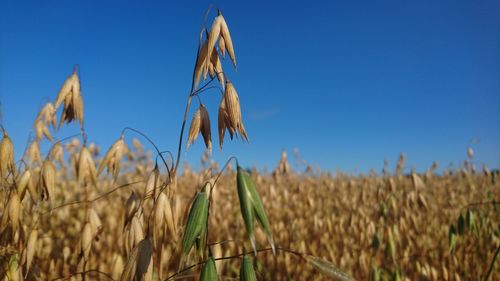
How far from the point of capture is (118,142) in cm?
167

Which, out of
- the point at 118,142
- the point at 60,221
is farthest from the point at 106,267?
the point at 60,221

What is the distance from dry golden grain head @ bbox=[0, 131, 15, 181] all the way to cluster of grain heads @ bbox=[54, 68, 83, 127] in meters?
0.28

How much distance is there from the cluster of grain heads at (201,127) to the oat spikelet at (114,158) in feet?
1.66

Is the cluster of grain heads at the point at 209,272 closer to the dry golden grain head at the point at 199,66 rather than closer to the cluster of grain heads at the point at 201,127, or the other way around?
the cluster of grain heads at the point at 201,127

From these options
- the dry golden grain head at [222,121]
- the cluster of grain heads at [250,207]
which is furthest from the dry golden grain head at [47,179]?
the cluster of grain heads at [250,207]

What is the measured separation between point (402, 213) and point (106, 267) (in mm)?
2768

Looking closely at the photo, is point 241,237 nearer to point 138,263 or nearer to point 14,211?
point 14,211

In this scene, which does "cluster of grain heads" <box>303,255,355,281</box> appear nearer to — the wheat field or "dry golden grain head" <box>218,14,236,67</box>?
the wheat field

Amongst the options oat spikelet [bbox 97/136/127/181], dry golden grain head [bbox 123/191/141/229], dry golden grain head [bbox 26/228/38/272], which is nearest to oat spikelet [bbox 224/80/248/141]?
dry golden grain head [bbox 123/191/141/229]

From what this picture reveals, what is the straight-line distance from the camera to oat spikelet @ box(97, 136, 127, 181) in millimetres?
1589

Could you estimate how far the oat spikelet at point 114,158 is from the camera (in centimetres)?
159

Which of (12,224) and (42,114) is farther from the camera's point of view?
(42,114)

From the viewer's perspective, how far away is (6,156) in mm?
Result: 1541

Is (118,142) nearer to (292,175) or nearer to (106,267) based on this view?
(106,267)
